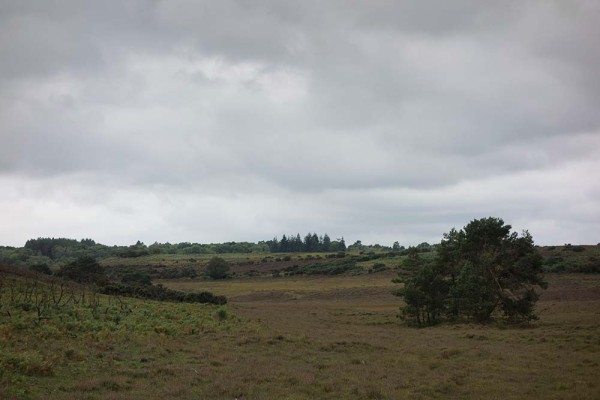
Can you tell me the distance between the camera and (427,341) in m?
30.0

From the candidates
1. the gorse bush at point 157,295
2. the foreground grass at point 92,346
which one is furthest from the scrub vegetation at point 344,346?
the gorse bush at point 157,295

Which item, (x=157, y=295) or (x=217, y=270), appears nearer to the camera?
(x=157, y=295)

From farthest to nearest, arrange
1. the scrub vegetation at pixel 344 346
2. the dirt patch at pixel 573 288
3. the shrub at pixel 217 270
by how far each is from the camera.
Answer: the shrub at pixel 217 270 → the dirt patch at pixel 573 288 → the scrub vegetation at pixel 344 346

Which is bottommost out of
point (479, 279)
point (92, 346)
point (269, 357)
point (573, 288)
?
point (573, 288)

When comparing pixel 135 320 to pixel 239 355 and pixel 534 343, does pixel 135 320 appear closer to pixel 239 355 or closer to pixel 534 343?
pixel 239 355

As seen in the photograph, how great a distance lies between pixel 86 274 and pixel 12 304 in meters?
50.0

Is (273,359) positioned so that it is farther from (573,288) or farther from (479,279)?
(573,288)

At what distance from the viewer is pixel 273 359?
72.7 ft

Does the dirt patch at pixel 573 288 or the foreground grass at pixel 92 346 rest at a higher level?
the foreground grass at pixel 92 346

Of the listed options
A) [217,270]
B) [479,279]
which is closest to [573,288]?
[479,279]

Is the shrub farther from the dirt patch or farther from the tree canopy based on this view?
the tree canopy

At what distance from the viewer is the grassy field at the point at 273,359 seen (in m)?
15.7

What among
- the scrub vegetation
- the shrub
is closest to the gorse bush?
the scrub vegetation

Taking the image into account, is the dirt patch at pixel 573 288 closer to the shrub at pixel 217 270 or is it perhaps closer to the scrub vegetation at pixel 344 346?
the scrub vegetation at pixel 344 346
